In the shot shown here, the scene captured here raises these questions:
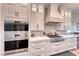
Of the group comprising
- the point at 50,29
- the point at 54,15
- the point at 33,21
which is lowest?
the point at 50,29

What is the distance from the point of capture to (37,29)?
89.8 inches

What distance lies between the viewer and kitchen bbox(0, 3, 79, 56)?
6.54ft

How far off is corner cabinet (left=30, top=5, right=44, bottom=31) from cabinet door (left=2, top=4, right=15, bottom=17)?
0.38 meters

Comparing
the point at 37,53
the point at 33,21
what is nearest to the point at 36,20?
the point at 33,21

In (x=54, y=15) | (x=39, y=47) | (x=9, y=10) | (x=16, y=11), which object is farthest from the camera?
(x=54, y=15)

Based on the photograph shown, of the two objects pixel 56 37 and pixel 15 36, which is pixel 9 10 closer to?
pixel 15 36

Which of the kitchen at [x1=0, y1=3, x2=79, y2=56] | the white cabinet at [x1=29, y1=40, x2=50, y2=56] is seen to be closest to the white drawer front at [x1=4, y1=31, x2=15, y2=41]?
the kitchen at [x1=0, y1=3, x2=79, y2=56]

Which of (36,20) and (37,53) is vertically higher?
(36,20)

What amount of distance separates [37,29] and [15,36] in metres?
0.46

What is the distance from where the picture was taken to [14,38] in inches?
81.1

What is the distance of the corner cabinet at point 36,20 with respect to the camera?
2.22m

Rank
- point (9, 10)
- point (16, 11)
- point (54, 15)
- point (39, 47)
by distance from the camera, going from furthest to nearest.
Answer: point (54, 15), point (39, 47), point (16, 11), point (9, 10)

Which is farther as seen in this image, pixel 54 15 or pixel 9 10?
pixel 54 15

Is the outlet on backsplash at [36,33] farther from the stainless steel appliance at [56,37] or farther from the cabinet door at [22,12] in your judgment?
the cabinet door at [22,12]
